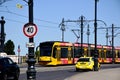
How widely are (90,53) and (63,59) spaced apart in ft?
31.4

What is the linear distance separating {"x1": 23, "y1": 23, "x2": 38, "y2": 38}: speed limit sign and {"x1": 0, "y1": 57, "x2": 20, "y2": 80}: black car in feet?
31.0

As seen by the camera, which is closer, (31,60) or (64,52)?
(31,60)

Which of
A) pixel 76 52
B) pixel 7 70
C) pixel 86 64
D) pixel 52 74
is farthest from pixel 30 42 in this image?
pixel 76 52

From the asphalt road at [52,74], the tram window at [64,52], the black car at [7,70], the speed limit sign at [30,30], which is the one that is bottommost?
the asphalt road at [52,74]

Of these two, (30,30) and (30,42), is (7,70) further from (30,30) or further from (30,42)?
(30,42)

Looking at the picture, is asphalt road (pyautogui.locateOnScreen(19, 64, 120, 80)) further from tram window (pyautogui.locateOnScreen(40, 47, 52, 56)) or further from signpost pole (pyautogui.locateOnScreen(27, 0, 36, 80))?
signpost pole (pyautogui.locateOnScreen(27, 0, 36, 80))

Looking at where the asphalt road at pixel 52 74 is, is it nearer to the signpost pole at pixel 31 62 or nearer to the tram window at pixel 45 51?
the tram window at pixel 45 51

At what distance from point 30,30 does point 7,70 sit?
32.4ft

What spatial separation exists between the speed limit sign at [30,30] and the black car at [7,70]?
372 inches

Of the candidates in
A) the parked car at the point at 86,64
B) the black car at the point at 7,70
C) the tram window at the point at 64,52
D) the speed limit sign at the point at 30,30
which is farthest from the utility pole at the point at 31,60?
the tram window at the point at 64,52

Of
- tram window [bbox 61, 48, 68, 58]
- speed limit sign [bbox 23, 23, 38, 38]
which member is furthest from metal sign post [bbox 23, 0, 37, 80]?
tram window [bbox 61, 48, 68, 58]

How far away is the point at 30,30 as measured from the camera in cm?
1702

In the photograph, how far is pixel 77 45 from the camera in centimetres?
6525

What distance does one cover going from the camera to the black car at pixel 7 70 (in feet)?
85.4
